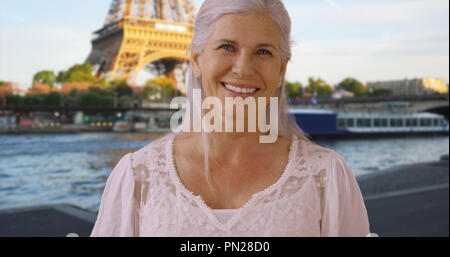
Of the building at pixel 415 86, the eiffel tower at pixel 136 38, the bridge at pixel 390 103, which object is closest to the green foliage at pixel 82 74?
the eiffel tower at pixel 136 38

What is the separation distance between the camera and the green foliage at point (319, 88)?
196 ft

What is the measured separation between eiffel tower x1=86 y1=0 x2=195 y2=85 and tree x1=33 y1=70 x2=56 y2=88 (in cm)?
685

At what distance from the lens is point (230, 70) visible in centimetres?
118

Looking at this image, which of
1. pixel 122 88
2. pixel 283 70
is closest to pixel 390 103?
pixel 122 88

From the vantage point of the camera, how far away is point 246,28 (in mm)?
1150

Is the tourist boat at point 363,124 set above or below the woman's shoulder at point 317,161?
below

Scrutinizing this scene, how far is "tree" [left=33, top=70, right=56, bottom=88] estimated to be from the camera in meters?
46.6

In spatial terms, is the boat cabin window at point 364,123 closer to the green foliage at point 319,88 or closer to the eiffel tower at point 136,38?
the eiffel tower at point 136,38

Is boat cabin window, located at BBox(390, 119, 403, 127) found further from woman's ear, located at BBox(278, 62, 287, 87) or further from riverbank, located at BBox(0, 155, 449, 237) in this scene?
woman's ear, located at BBox(278, 62, 287, 87)

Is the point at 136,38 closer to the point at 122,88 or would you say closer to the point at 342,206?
the point at 122,88

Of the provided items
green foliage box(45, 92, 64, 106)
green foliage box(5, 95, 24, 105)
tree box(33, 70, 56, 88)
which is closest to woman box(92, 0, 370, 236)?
green foliage box(45, 92, 64, 106)
